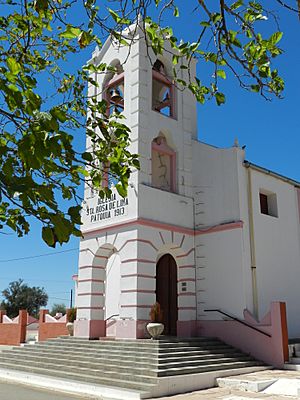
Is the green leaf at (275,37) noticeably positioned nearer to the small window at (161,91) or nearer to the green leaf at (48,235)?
the green leaf at (48,235)

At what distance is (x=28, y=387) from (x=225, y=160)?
9246 millimetres

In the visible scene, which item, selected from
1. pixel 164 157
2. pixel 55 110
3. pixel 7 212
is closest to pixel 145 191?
pixel 164 157

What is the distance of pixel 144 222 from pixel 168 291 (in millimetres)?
3196

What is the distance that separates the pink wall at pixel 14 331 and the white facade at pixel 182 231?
7056 millimetres

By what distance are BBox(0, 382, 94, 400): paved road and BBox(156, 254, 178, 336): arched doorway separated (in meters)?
5.73

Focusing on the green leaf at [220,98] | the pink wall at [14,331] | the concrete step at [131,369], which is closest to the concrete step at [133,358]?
the concrete step at [131,369]

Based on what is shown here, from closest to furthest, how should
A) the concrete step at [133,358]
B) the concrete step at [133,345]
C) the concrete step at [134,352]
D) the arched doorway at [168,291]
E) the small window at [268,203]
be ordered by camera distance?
the concrete step at [133,358] < the concrete step at [134,352] < the concrete step at [133,345] < the arched doorway at [168,291] < the small window at [268,203]

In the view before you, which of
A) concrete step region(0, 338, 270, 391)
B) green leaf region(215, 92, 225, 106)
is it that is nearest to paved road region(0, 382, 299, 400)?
concrete step region(0, 338, 270, 391)

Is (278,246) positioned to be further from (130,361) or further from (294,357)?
(130,361)

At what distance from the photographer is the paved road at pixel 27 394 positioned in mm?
10086

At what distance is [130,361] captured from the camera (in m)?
11.5

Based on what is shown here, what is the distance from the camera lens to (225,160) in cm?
1577

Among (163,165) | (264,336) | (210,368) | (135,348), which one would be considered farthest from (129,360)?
(163,165)

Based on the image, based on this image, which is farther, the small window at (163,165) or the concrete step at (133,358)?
the small window at (163,165)
